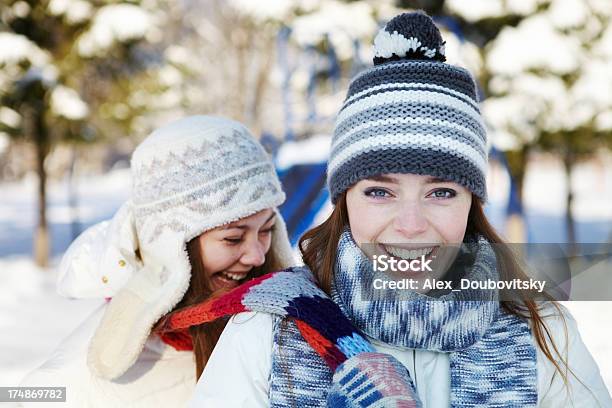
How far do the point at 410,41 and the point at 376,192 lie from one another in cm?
38

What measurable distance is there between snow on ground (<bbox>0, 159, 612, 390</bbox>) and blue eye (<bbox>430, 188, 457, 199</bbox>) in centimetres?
82

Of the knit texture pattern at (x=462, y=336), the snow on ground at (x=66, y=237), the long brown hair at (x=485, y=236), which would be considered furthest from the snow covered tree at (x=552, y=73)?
the knit texture pattern at (x=462, y=336)

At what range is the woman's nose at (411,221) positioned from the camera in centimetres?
150

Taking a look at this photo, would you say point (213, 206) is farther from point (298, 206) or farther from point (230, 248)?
point (298, 206)

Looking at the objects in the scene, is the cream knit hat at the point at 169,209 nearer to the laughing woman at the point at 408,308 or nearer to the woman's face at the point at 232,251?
the woman's face at the point at 232,251

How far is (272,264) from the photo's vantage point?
265 cm

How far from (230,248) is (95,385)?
0.62 metres

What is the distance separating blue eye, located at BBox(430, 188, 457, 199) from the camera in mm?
1605

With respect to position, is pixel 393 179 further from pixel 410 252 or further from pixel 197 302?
pixel 197 302

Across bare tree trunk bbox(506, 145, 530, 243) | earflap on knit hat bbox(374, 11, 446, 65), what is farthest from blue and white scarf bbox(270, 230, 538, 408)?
bare tree trunk bbox(506, 145, 530, 243)

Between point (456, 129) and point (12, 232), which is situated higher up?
point (456, 129)

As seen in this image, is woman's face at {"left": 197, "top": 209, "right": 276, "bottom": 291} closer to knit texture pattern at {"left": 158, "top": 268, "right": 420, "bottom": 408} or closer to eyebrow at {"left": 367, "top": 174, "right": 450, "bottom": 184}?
knit texture pattern at {"left": 158, "top": 268, "right": 420, "bottom": 408}

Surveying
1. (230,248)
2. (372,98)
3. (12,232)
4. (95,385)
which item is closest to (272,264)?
(230,248)

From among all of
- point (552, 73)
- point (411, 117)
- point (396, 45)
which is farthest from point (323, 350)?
point (552, 73)
